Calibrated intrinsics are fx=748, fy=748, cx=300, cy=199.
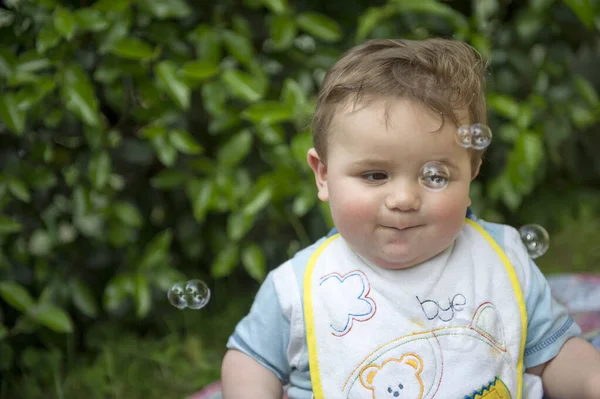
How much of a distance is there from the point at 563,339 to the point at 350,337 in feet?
1.36

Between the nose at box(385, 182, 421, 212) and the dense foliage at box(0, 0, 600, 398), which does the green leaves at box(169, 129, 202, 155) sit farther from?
the nose at box(385, 182, 421, 212)

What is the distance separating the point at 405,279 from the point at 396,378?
0.18 metres

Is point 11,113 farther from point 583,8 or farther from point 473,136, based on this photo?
point 583,8

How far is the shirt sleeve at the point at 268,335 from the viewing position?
4.64ft

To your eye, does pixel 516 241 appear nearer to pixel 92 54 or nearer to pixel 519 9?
pixel 92 54

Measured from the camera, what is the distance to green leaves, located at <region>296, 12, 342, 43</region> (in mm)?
2129

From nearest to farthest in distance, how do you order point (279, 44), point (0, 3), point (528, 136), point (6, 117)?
point (6, 117), point (0, 3), point (279, 44), point (528, 136)

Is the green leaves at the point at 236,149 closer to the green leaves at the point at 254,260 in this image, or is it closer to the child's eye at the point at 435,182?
the green leaves at the point at 254,260

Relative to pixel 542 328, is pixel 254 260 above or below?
below

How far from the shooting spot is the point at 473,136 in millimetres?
1289

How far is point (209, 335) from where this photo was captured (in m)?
2.37

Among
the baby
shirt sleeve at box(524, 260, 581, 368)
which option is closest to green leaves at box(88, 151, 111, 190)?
the baby

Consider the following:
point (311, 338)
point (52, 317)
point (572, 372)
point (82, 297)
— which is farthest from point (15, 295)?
point (572, 372)

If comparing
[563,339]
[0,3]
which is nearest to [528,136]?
[563,339]
